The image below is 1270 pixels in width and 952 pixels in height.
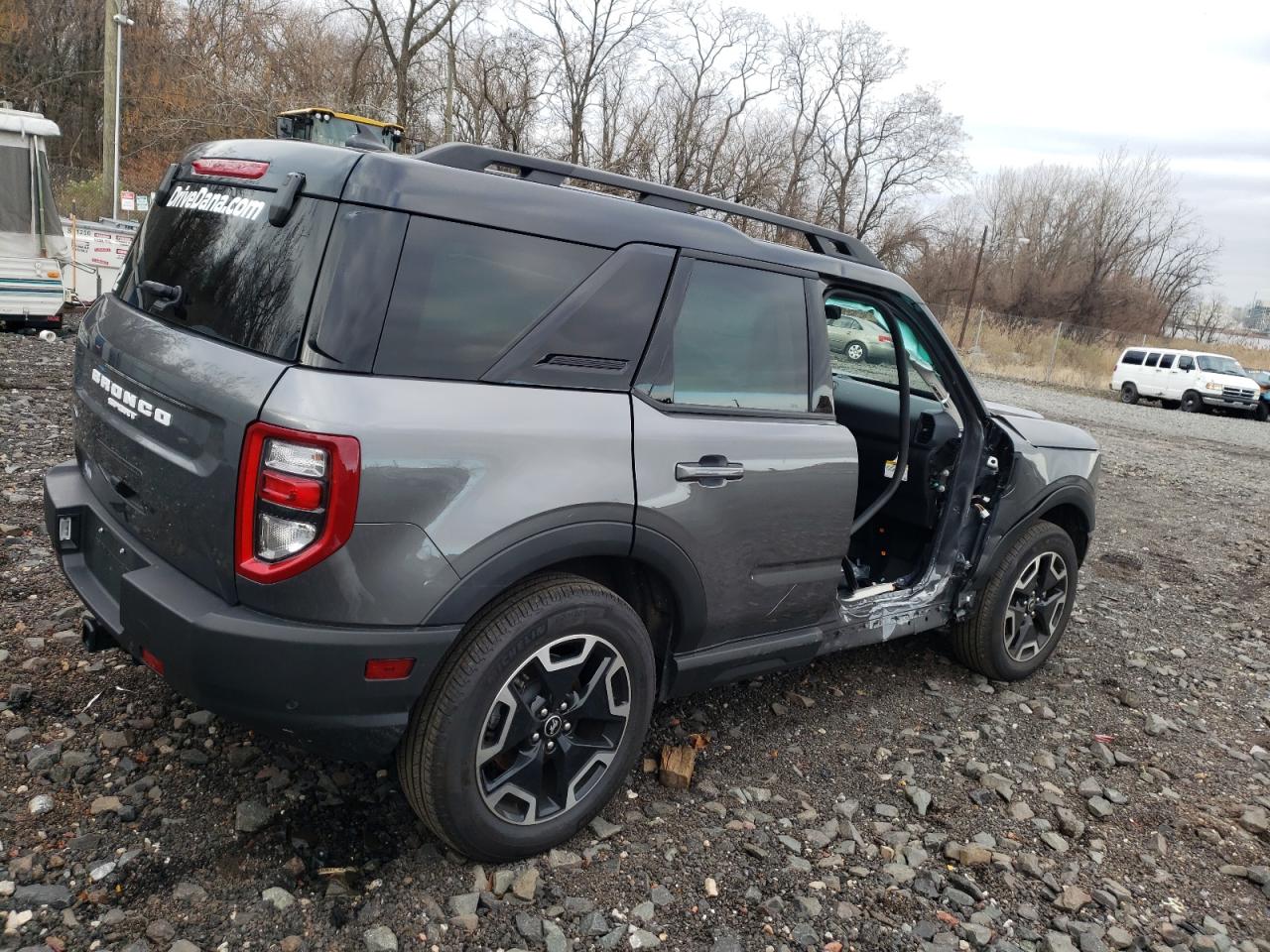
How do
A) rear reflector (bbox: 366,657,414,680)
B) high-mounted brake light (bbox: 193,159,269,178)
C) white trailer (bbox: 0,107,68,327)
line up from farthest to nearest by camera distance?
white trailer (bbox: 0,107,68,327) < high-mounted brake light (bbox: 193,159,269,178) < rear reflector (bbox: 366,657,414,680)

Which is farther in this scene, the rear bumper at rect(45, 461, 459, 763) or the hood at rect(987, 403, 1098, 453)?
the hood at rect(987, 403, 1098, 453)

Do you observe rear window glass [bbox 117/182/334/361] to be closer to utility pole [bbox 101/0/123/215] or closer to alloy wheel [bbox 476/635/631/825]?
alloy wheel [bbox 476/635/631/825]

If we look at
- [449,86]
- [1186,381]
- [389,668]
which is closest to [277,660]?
[389,668]

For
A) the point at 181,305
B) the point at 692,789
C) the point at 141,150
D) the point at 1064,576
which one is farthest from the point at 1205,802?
the point at 141,150

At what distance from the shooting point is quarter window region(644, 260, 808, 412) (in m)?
2.88

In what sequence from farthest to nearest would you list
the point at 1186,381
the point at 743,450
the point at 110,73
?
the point at 1186,381, the point at 110,73, the point at 743,450

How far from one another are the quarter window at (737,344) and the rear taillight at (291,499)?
3.28 ft

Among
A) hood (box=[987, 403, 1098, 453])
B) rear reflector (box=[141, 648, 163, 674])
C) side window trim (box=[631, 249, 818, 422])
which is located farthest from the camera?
hood (box=[987, 403, 1098, 453])

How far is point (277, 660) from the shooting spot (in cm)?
221

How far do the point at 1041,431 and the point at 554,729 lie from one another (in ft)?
9.44

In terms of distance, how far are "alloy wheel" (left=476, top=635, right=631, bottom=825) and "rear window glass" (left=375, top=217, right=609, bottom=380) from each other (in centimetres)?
86

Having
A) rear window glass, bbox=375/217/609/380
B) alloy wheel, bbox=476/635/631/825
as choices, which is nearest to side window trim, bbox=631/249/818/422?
rear window glass, bbox=375/217/609/380

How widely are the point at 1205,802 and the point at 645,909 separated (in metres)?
2.45

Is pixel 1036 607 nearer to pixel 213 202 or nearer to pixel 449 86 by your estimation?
pixel 213 202
